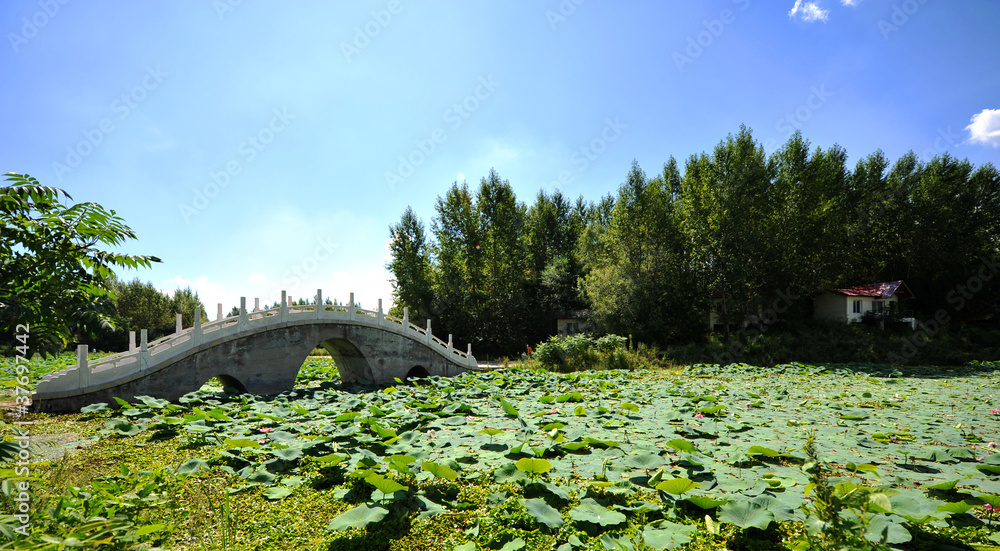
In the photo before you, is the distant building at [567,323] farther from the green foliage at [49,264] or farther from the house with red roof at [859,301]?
the green foliage at [49,264]

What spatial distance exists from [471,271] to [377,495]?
28148 mm

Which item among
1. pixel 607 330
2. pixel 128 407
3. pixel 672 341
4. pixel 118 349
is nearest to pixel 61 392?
pixel 128 407

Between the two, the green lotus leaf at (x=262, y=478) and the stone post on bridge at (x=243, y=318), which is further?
the stone post on bridge at (x=243, y=318)

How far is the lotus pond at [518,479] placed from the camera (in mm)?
3064

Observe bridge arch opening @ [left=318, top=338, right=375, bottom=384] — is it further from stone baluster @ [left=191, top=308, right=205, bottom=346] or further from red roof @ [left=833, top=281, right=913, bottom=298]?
red roof @ [left=833, top=281, right=913, bottom=298]

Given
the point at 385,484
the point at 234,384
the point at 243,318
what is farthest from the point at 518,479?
the point at 234,384

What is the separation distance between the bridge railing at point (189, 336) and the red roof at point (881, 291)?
94.2 feet

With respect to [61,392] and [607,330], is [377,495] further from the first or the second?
[607,330]

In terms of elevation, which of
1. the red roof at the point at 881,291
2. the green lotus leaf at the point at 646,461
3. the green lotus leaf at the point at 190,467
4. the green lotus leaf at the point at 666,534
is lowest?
the green lotus leaf at the point at 190,467

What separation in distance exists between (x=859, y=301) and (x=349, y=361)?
105ft

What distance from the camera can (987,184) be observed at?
30.4 m

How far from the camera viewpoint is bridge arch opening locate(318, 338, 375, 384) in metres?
15.7

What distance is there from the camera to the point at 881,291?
28.8 m

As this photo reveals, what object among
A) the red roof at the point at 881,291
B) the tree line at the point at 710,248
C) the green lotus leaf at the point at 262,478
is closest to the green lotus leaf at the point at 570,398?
the green lotus leaf at the point at 262,478
